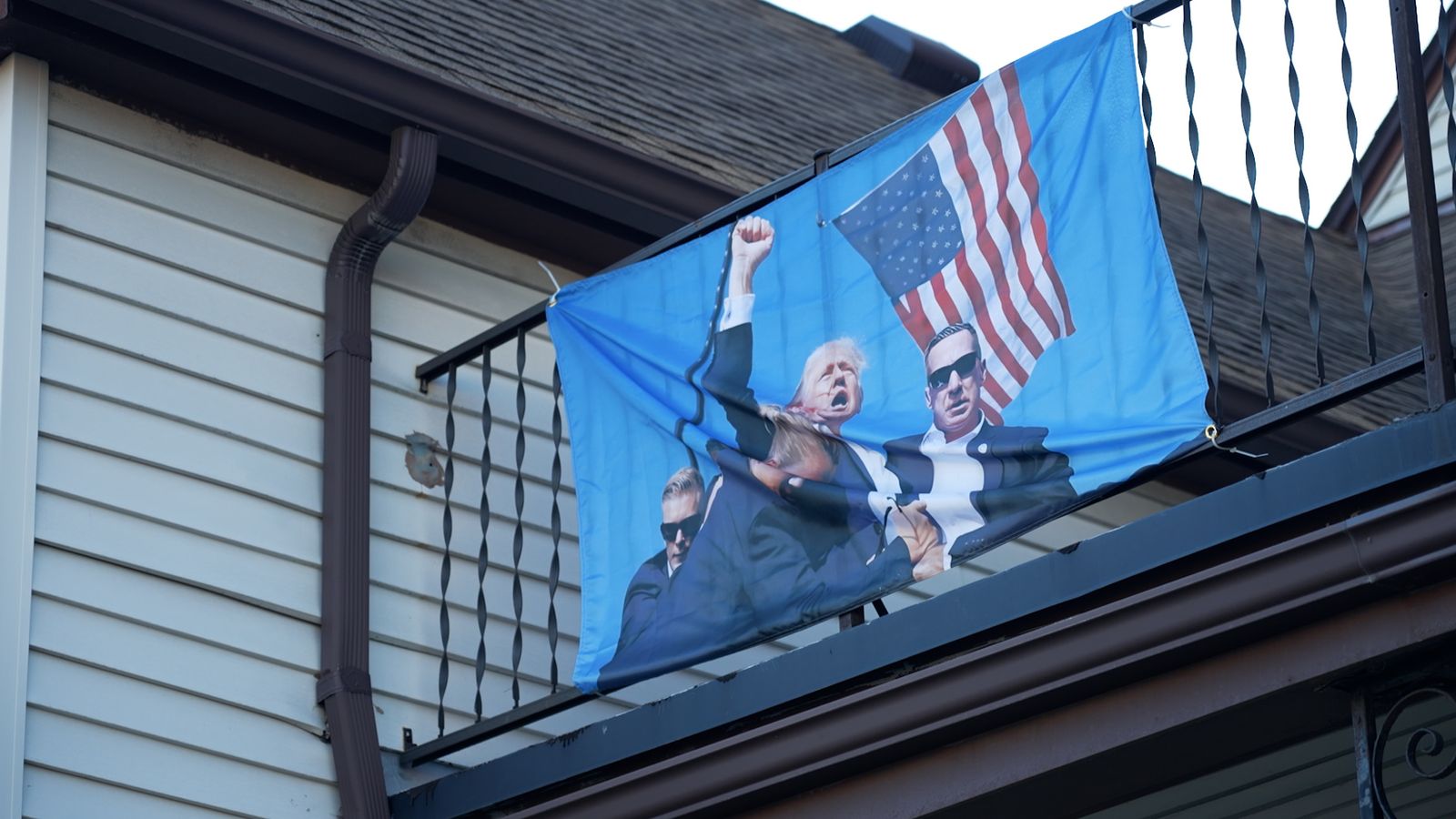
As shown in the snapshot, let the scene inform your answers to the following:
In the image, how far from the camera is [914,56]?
38.9 feet

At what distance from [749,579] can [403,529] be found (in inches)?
62.5

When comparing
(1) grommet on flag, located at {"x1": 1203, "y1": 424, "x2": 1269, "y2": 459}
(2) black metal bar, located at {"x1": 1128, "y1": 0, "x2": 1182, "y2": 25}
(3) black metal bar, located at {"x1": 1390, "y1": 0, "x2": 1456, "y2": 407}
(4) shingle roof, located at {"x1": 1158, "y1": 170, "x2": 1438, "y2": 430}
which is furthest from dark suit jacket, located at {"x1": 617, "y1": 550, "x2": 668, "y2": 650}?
(4) shingle roof, located at {"x1": 1158, "y1": 170, "x2": 1438, "y2": 430}

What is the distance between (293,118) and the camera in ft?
21.8

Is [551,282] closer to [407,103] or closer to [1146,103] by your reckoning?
[407,103]

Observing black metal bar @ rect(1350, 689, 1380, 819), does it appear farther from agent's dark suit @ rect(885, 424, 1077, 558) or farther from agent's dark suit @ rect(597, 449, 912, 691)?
agent's dark suit @ rect(597, 449, 912, 691)

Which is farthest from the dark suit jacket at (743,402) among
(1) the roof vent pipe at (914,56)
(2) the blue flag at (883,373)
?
(1) the roof vent pipe at (914,56)

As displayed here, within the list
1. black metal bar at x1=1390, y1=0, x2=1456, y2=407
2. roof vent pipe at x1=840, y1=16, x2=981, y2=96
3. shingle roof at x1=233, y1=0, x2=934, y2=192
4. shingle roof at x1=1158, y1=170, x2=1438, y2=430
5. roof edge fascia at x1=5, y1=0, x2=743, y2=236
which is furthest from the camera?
roof vent pipe at x1=840, y1=16, x2=981, y2=96

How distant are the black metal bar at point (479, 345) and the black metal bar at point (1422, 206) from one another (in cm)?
287

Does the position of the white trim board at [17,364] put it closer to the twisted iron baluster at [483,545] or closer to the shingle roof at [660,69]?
the shingle roof at [660,69]

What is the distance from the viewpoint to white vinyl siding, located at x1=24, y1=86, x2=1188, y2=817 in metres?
5.85

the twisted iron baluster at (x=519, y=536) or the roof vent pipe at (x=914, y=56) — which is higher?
the roof vent pipe at (x=914, y=56)

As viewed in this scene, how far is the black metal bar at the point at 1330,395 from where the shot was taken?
13.6 ft

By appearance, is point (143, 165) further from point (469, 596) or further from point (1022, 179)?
point (1022, 179)

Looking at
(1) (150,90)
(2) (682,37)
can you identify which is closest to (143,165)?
(1) (150,90)
